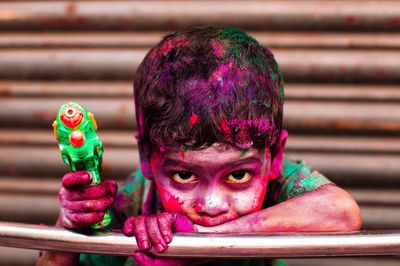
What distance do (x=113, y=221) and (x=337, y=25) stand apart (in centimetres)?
133

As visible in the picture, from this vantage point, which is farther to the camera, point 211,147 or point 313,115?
point 313,115

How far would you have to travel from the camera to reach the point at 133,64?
2.28m

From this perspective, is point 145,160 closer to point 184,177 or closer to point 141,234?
point 184,177

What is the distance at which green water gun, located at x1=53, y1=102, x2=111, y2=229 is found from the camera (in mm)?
1013

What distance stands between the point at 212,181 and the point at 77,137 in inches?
16.5

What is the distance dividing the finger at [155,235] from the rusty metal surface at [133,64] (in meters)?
1.28

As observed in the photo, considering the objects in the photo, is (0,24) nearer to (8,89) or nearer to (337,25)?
(8,89)

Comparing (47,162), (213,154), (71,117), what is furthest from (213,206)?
(47,162)

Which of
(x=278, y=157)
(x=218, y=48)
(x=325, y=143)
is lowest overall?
(x=325, y=143)

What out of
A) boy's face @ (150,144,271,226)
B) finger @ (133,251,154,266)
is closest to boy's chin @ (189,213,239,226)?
boy's face @ (150,144,271,226)

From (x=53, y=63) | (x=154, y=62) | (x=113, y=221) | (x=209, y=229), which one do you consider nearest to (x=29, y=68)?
(x=53, y=63)

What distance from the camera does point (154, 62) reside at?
1.35m

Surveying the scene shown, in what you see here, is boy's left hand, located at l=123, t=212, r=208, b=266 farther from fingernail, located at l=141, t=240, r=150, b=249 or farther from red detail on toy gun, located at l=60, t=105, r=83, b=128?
red detail on toy gun, located at l=60, t=105, r=83, b=128

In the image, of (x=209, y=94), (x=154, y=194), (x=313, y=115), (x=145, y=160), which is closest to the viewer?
(x=209, y=94)
